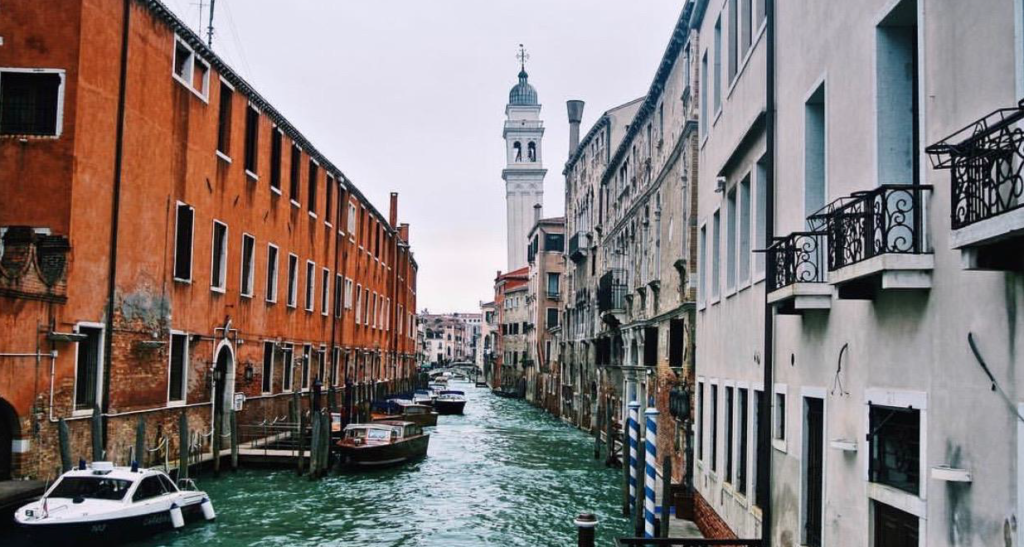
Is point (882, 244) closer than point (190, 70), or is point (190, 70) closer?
point (882, 244)

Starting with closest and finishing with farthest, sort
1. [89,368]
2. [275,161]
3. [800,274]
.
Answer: [800,274] → [89,368] → [275,161]

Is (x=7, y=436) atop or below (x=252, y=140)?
below

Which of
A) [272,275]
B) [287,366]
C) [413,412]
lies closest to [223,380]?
[272,275]

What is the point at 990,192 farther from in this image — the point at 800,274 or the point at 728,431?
the point at 728,431

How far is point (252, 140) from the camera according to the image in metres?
22.4

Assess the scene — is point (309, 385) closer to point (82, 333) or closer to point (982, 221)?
point (82, 333)

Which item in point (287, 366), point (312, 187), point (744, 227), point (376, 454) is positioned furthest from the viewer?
point (312, 187)

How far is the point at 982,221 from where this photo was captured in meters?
3.59

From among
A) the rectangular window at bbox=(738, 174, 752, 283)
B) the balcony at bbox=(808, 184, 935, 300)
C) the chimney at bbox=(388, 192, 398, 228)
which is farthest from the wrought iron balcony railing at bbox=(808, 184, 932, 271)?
the chimney at bbox=(388, 192, 398, 228)

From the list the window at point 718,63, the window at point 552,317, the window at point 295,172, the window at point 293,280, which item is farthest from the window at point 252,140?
the window at point 552,317

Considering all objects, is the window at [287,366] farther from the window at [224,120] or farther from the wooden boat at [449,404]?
the wooden boat at [449,404]

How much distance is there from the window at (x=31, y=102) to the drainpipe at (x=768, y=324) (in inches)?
→ 437

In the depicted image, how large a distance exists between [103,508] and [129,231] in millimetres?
5364

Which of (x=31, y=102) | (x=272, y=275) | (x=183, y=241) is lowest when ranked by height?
(x=272, y=275)
